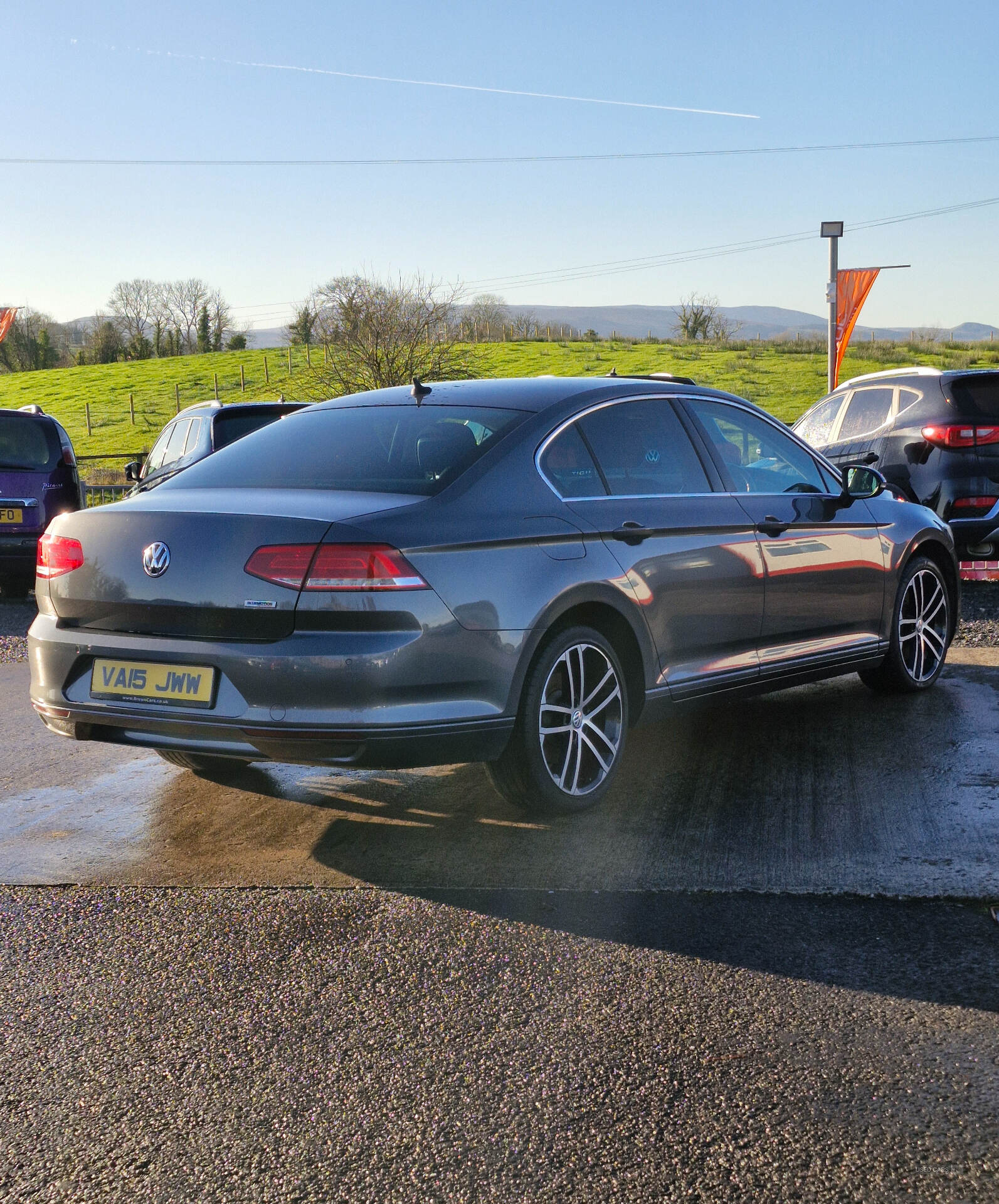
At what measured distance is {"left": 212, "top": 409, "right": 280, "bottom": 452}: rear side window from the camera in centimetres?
1211

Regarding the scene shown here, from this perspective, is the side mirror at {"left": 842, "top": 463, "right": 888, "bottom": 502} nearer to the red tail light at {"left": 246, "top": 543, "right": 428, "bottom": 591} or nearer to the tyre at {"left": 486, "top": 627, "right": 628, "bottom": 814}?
the tyre at {"left": 486, "top": 627, "right": 628, "bottom": 814}

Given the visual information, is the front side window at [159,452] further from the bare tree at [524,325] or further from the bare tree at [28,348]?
the bare tree at [28,348]

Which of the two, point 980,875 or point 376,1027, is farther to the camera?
point 980,875

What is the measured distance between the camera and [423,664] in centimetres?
430

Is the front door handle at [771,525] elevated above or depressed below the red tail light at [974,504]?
above

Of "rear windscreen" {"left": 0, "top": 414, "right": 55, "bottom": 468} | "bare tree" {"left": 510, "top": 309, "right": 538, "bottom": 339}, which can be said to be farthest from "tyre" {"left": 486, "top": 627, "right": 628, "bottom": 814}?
"bare tree" {"left": 510, "top": 309, "right": 538, "bottom": 339}

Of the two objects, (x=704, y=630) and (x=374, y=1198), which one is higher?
(x=704, y=630)

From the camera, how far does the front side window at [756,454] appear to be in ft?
19.5

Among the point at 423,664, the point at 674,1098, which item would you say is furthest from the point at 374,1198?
the point at 423,664

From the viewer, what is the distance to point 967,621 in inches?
402

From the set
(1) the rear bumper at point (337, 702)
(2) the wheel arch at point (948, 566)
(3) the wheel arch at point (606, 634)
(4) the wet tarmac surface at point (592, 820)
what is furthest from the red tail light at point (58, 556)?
(2) the wheel arch at point (948, 566)

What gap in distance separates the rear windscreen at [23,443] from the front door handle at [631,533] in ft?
30.0

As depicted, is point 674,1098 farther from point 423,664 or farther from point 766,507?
point 766,507

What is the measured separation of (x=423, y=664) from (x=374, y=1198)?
6.67 feet
